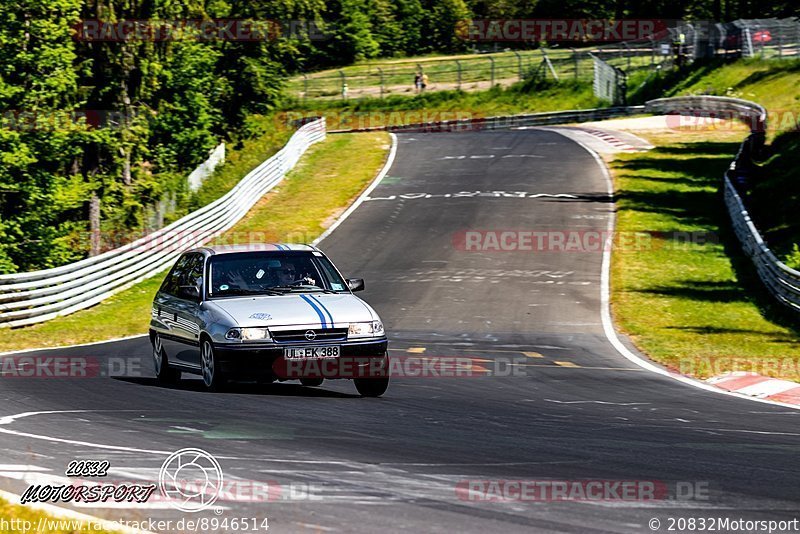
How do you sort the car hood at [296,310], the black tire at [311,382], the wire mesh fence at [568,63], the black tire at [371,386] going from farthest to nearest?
the wire mesh fence at [568,63] → the black tire at [311,382] → the black tire at [371,386] → the car hood at [296,310]

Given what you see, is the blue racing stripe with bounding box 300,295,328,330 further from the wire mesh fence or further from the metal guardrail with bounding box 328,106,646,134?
the wire mesh fence

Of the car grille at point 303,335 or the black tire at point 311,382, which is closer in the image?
the car grille at point 303,335

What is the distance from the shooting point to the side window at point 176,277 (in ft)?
43.4

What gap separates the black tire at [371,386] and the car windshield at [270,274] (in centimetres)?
114

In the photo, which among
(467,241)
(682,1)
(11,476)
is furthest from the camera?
(682,1)

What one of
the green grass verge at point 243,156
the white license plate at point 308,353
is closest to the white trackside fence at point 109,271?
the green grass verge at point 243,156

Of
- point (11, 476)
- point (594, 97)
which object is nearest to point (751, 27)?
point (594, 97)

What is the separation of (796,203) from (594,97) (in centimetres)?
3789

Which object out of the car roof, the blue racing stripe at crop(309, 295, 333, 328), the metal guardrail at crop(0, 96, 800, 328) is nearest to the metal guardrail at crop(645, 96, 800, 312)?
the metal guardrail at crop(0, 96, 800, 328)

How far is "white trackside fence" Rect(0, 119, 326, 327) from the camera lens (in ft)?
73.5

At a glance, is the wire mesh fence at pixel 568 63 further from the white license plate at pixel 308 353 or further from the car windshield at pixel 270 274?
the white license plate at pixel 308 353

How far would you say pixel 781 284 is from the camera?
21.4 m

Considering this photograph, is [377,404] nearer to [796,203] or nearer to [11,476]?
[11,476]

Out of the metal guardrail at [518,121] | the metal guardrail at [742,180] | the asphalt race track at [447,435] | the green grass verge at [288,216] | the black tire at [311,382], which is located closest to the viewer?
the asphalt race track at [447,435]
